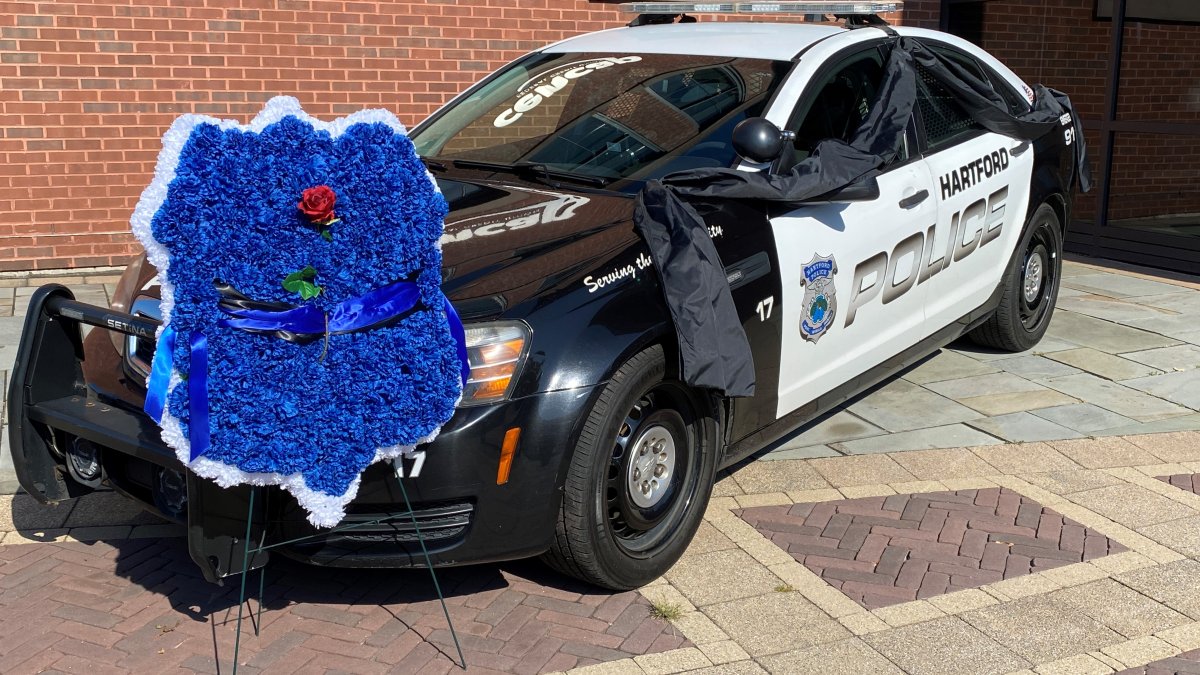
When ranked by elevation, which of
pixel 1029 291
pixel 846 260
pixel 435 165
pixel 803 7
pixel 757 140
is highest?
pixel 803 7

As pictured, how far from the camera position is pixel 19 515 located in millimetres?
4625

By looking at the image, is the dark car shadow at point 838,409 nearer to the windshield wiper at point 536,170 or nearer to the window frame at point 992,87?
the window frame at point 992,87

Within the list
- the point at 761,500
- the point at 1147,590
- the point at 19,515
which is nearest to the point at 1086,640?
the point at 1147,590

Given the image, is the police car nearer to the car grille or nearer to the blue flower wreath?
the car grille

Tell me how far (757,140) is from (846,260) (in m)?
0.74

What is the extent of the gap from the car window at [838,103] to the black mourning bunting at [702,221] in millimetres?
56

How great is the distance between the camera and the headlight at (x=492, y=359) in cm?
346

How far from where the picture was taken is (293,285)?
10.2ft

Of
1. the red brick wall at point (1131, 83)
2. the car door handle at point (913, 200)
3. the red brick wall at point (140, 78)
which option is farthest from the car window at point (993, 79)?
the red brick wall at point (140, 78)

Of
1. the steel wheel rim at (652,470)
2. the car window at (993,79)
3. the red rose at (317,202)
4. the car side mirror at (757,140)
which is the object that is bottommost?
the steel wheel rim at (652,470)

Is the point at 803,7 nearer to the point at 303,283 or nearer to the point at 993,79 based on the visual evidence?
the point at 993,79

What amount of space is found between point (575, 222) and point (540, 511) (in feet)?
3.38

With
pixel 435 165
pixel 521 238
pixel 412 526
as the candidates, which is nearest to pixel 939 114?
pixel 435 165

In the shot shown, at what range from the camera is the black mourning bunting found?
3.86 meters
